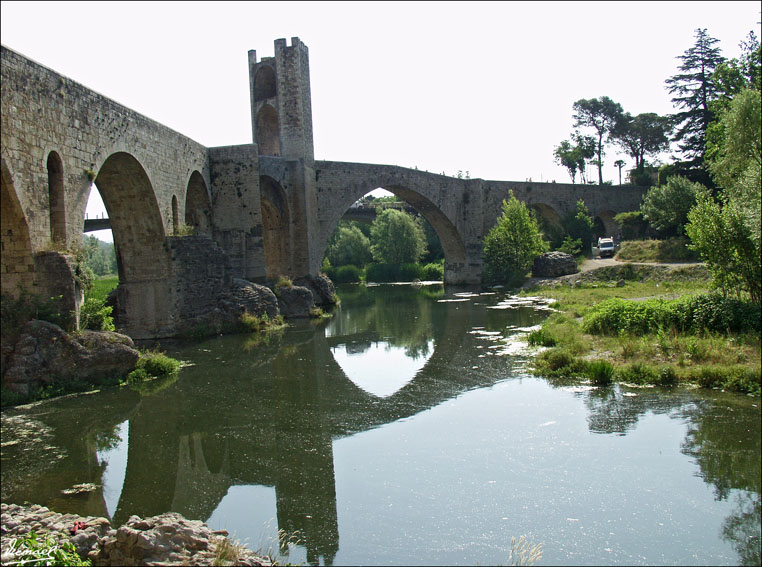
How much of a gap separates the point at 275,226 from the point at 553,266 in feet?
41.2

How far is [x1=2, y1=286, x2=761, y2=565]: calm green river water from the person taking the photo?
505 centimetres

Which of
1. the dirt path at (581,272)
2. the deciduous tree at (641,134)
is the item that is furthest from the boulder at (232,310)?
the deciduous tree at (641,134)

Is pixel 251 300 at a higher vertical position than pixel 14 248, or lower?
lower

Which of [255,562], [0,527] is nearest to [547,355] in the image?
[255,562]

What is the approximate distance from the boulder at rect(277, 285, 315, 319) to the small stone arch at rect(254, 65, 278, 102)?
361 inches

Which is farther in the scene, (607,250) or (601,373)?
(607,250)

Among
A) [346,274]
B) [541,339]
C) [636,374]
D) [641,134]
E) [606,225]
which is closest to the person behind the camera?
[636,374]

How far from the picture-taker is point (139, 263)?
52.6 ft

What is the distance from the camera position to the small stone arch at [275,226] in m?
22.5

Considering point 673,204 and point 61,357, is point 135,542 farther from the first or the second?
point 673,204

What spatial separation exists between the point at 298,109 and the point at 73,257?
13.8 metres

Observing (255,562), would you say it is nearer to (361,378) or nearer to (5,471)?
(5,471)

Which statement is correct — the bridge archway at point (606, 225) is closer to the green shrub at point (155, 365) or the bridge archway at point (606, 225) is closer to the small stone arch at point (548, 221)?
the small stone arch at point (548, 221)

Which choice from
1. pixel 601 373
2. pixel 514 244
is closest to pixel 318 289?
pixel 514 244
